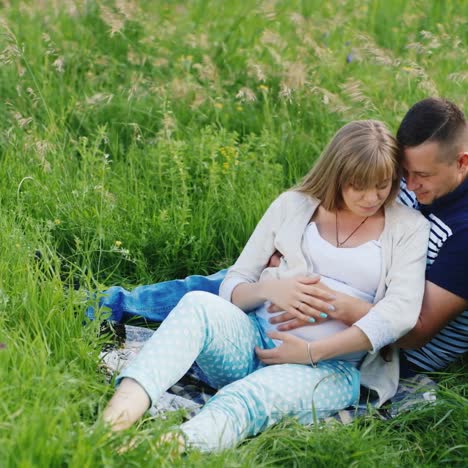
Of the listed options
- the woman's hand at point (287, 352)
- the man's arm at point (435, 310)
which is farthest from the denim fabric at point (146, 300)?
the man's arm at point (435, 310)

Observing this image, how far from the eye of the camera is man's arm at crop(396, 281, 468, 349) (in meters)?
3.21

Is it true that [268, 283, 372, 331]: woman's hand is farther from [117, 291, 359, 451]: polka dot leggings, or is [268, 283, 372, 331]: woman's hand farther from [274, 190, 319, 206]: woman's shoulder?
[274, 190, 319, 206]: woman's shoulder

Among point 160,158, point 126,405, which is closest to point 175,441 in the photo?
point 126,405

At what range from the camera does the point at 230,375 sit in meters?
3.21

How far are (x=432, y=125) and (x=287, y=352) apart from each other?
0.98m

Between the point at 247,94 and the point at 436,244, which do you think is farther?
the point at 247,94

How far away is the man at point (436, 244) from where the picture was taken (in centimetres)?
320

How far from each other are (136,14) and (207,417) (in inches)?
127

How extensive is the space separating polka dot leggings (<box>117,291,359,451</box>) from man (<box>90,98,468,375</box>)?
0.47 feet

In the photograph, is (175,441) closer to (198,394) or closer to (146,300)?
(198,394)

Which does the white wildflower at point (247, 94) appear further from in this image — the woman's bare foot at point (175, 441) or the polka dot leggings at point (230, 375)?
the woman's bare foot at point (175, 441)

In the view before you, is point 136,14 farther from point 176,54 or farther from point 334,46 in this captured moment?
point 334,46

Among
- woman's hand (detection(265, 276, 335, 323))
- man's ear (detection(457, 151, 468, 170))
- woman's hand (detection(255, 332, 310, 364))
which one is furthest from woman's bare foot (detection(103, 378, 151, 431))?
man's ear (detection(457, 151, 468, 170))

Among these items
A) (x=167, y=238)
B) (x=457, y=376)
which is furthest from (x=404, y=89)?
(x=457, y=376)
